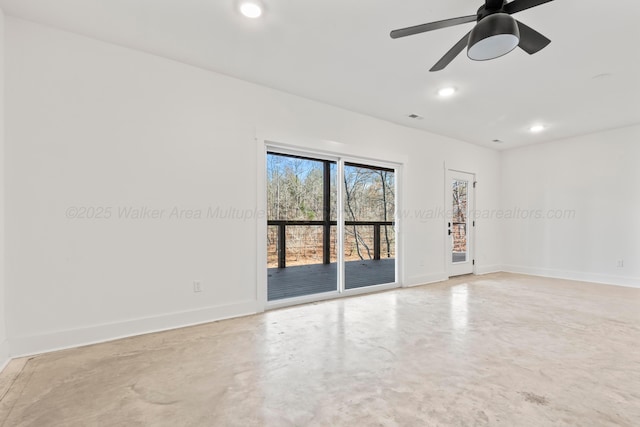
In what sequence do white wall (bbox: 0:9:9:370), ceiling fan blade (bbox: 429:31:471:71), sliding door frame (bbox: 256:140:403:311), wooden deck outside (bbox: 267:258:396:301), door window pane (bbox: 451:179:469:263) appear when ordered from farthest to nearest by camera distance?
door window pane (bbox: 451:179:469:263), wooden deck outside (bbox: 267:258:396:301), sliding door frame (bbox: 256:140:403:311), white wall (bbox: 0:9:9:370), ceiling fan blade (bbox: 429:31:471:71)

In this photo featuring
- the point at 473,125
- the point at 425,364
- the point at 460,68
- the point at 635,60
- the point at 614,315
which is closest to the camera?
the point at 425,364

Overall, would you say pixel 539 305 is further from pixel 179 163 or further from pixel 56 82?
pixel 56 82

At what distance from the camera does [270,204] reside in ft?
13.9

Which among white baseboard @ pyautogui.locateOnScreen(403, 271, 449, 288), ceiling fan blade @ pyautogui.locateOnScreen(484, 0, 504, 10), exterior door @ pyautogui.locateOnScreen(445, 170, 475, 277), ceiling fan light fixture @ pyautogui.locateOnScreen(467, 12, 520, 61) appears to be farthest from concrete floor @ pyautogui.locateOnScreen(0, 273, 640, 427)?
ceiling fan blade @ pyautogui.locateOnScreen(484, 0, 504, 10)

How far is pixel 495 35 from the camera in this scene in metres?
1.87

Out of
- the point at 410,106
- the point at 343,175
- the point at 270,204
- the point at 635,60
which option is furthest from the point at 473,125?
the point at 270,204

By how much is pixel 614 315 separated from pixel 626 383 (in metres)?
1.93

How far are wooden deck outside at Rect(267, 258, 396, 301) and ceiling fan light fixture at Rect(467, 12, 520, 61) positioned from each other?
336 centimetres

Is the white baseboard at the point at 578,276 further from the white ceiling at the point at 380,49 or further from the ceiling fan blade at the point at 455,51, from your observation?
the ceiling fan blade at the point at 455,51

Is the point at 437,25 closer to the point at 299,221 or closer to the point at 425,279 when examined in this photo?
the point at 299,221

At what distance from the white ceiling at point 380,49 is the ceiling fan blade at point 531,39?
285 millimetres

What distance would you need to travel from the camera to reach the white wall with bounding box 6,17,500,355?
8.01ft

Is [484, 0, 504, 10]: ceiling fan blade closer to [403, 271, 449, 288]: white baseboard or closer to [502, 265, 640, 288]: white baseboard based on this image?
[403, 271, 449, 288]: white baseboard

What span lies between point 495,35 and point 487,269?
558cm
